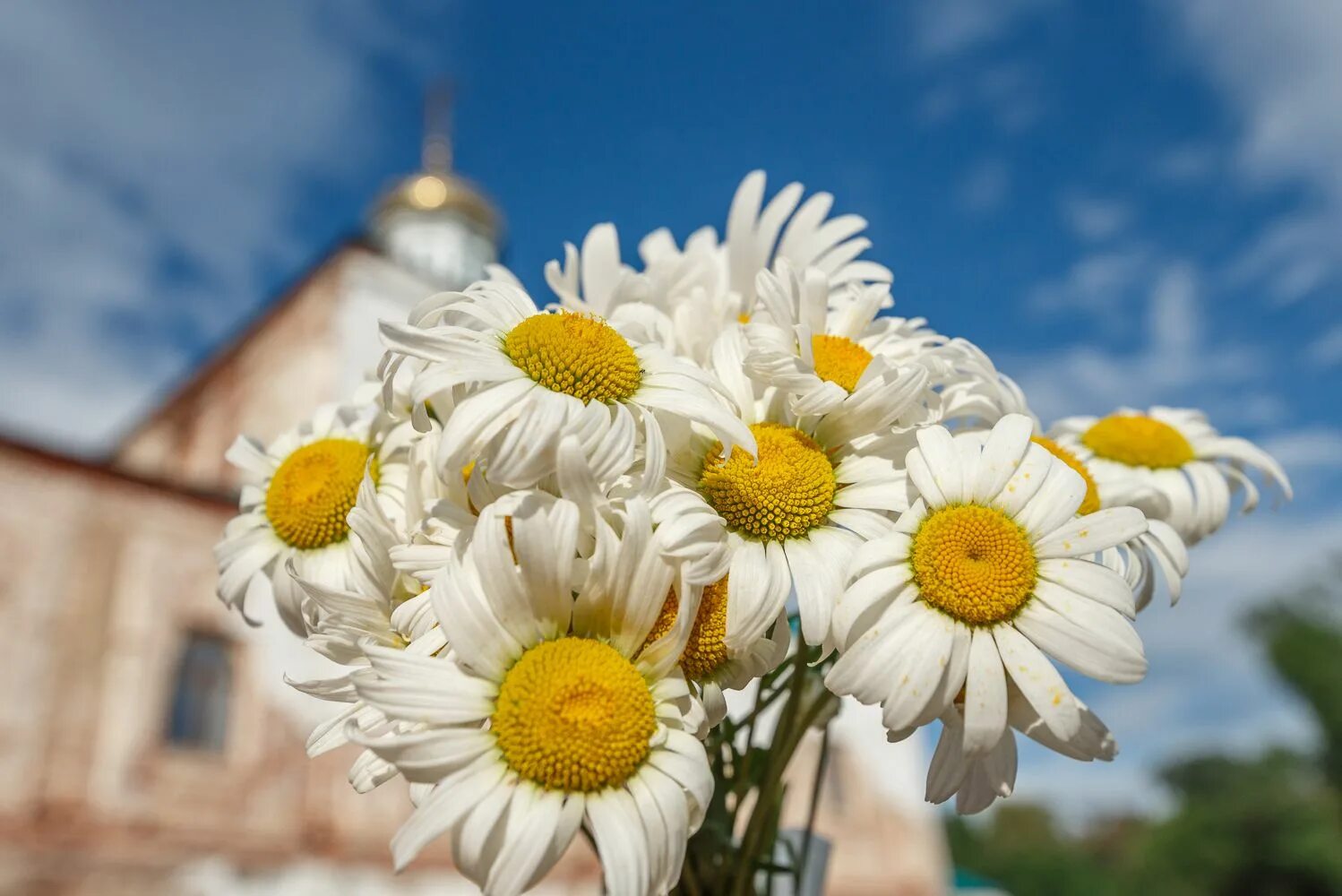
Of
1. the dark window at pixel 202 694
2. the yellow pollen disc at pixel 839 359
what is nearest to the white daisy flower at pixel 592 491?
the yellow pollen disc at pixel 839 359

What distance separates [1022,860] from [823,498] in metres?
36.2

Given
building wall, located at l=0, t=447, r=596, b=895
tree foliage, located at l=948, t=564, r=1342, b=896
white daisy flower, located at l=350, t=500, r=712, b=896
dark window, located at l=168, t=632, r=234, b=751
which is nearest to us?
white daisy flower, located at l=350, t=500, r=712, b=896

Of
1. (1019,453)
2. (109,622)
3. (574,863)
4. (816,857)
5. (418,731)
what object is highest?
(109,622)

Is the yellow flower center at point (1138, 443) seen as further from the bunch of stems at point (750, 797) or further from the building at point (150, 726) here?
the building at point (150, 726)

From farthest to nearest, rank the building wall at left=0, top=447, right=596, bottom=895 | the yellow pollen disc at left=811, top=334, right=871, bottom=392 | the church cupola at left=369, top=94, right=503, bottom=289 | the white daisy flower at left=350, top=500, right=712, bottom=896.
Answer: the church cupola at left=369, top=94, right=503, bottom=289, the building wall at left=0, top=447, right=596, bottom=895, the yellow pollen disc at left=811, top=334, right=871, bottom=392, the white daisy flower at left=350, top=500, right=712, bottom=896

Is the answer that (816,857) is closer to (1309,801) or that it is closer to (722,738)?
(722,738)

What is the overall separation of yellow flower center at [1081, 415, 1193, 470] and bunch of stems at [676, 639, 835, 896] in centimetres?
49

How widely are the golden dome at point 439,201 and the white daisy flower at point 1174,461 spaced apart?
1591 cm

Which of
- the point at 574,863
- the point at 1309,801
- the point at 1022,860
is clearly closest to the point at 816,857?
the point at 574,863

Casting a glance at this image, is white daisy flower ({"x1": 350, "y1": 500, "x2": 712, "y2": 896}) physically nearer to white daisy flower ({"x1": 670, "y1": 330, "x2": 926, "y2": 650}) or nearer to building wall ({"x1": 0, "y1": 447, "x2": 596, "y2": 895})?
white daisy flower ({"x1": 670, "y1": 330, "x2": 926, "y2": 650})

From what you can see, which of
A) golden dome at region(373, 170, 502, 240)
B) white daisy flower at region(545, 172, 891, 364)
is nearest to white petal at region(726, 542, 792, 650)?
white daisy flower at region(545, 172, 891, 364)

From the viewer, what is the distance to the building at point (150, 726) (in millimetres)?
7660

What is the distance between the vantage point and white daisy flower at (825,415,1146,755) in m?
0.70

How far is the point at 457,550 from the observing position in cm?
75
